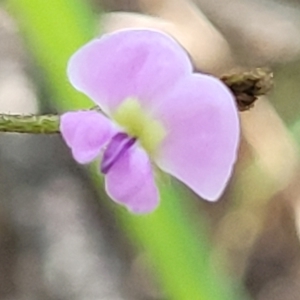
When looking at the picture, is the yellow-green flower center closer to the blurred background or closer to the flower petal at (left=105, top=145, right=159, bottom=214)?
the flower petal at (left=105, top=145, right=159, bottom=214)

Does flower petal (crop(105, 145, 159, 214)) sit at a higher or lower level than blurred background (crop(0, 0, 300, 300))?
higher

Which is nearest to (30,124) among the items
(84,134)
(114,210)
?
(84,134)

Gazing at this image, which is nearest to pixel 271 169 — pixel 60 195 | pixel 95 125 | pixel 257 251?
pixel 257 251

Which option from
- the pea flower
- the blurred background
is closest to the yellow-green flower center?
the pea flower

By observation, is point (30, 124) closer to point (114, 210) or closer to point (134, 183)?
point (134, 183)

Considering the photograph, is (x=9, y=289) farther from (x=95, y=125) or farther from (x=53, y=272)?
(x=95, y=125)

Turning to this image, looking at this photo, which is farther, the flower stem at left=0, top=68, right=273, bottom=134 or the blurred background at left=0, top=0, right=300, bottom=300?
the blurred background at left=0, top=0, right=300, bottom=300

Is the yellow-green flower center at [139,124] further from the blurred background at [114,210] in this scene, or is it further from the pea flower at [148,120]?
the blurred background at [114,210]
